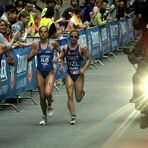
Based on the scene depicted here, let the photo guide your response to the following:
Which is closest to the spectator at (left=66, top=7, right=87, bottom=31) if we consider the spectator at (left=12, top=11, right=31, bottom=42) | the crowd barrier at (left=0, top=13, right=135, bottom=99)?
the crowd barrier at (left=0, top=13, right=135, bottom=99)

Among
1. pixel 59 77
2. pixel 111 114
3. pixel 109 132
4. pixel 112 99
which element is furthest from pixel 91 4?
pixel 109 132

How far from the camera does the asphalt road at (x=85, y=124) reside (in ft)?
41.7

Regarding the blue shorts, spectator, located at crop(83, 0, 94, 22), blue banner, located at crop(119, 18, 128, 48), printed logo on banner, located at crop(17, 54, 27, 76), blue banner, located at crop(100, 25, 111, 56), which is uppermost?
the blue shorts

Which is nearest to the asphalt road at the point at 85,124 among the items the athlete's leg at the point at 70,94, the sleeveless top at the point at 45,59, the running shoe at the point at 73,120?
the running shoe at the point at 73,120

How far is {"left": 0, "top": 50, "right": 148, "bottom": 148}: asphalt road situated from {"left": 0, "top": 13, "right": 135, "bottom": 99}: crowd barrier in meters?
0.47

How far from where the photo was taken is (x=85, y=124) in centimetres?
1493

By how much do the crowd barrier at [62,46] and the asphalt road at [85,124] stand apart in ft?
1.56

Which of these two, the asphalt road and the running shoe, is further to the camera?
the running shoe

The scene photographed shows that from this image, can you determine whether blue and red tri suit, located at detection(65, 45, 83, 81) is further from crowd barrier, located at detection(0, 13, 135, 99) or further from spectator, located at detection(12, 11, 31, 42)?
spectator, located at detection(12, 11, 31, 42)

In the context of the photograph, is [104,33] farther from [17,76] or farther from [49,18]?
[17,76]

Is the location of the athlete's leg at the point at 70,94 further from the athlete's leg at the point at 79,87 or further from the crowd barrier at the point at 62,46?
the crowd barrier at the point at 62,46

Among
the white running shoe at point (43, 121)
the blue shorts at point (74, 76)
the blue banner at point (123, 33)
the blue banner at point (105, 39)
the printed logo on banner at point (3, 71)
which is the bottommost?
the blue banner at point (123, 33)

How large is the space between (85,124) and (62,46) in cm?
681

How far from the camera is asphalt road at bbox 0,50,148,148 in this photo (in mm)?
12719
